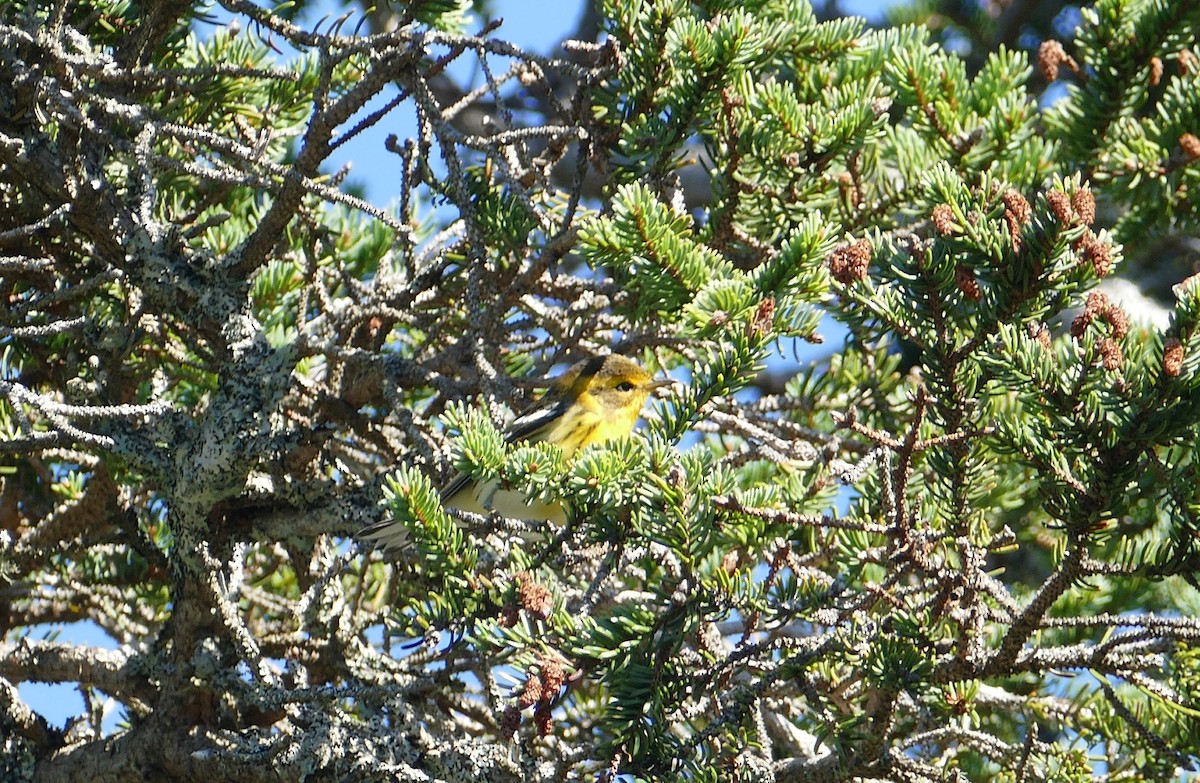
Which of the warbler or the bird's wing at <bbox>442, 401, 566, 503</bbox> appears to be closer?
the bird's wing at <bbox>442, 401, 566, 503</bbox>

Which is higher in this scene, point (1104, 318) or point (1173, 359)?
point (1104, 318)

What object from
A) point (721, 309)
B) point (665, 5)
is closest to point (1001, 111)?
point (665, 5)

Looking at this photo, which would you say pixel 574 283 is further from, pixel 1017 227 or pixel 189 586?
pixel 1017 227

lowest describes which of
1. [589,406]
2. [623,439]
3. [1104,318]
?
[623,439]

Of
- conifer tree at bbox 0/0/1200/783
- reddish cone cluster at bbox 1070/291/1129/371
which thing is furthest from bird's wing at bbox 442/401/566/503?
reddish cone cluster at bbox 1070/291/1129/371

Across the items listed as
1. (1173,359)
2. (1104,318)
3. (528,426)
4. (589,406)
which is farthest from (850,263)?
(589,406)

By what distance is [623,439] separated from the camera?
8.04ft

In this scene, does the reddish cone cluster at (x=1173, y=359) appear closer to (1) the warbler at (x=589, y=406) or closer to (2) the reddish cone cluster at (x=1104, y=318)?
(2) the reddish cone cluster at (x=1104, y=318)

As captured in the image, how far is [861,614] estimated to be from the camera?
2719mm

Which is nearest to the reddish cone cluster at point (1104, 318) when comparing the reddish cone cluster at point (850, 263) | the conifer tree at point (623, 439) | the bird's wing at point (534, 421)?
the conifer tree at point (623, 439)

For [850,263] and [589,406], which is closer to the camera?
[850,263]

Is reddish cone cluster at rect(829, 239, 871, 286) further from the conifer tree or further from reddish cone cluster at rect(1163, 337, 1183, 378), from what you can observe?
reddish cone cluster at rect(1163, 337, 1183, 378)

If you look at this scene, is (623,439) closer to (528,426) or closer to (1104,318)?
(1104,318)

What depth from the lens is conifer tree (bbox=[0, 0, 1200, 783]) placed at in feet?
7.83
